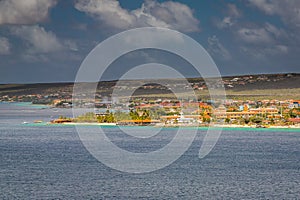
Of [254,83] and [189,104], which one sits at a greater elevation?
[254,83]

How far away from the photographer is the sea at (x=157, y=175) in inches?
676

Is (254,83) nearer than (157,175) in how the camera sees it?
No

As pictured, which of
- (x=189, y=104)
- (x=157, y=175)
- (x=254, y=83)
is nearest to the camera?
(x=157, y=175)

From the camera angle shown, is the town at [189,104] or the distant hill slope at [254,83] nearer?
the town at [189,104]

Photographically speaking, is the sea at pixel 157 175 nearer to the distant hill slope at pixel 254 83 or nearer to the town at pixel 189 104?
the town at pixel 189 104

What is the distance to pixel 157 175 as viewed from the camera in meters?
20.6

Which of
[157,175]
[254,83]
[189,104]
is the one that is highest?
[254,83]

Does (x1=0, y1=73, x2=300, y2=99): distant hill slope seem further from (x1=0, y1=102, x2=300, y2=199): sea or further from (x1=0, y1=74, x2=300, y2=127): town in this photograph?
(x1=0, y1=102, x2=300, y2=199): sea

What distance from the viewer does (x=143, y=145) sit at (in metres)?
32.1

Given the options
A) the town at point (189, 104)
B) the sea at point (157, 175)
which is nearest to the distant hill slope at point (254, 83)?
the town at point (189, 104)

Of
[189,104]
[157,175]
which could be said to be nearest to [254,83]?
[189,104]

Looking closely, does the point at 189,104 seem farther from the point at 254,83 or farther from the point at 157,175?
the point at 157,175

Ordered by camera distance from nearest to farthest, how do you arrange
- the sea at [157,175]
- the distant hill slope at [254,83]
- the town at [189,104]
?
the sea at [157,175]
the town at [189,104]
the distant hill slope at [254,83]

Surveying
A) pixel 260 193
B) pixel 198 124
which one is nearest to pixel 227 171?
pixel 260 193
